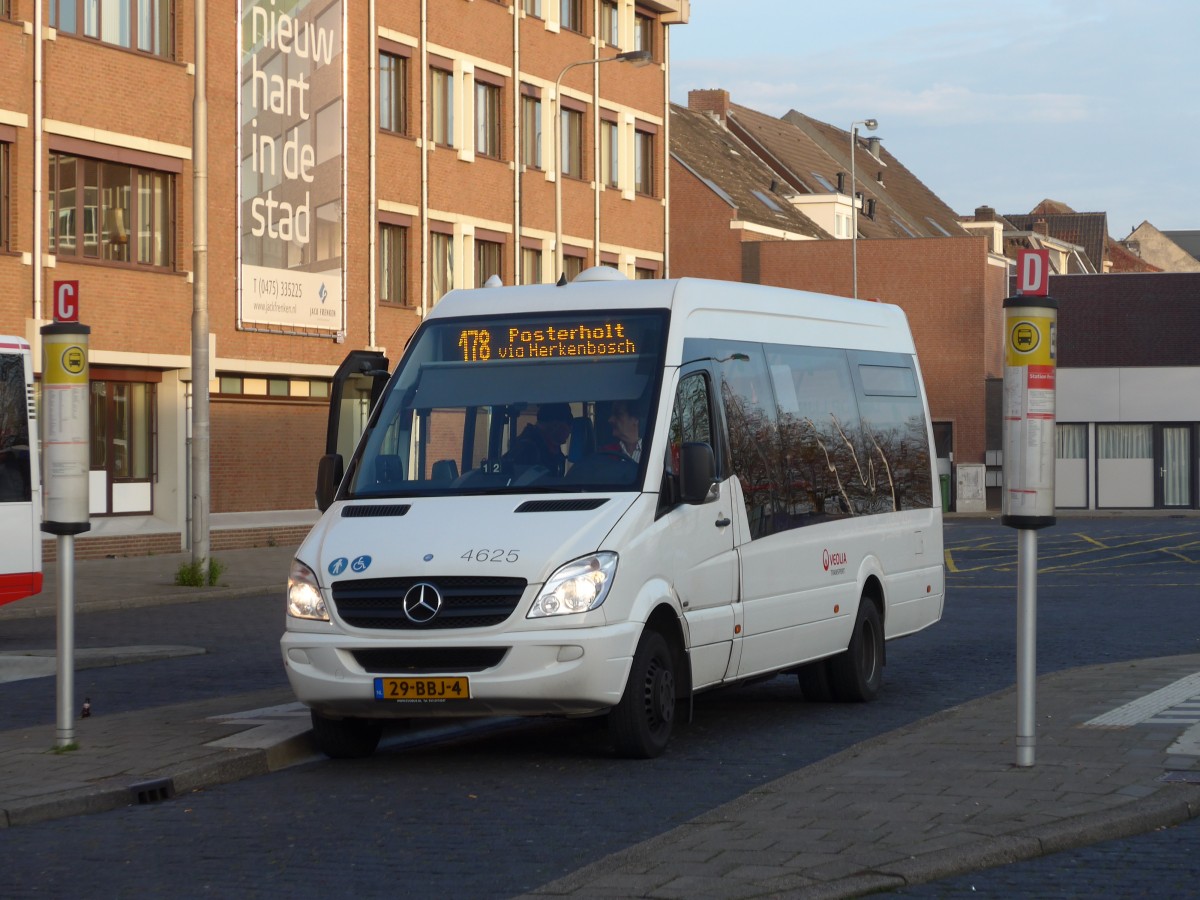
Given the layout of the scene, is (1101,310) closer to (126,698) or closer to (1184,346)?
(1184,346)

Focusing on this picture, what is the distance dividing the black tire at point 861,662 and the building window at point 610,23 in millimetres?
35637

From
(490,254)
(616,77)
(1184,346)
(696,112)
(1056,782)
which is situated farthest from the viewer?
(696,112)

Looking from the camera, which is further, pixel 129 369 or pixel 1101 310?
pixel 1101 310

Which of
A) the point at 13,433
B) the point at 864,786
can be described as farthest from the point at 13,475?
the point at 864,786

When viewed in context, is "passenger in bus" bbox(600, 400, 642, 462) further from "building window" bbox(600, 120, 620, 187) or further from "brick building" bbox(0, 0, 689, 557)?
"building window" bbox(600, 120, 620, 187)

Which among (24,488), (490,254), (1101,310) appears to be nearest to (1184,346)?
(1101,310)

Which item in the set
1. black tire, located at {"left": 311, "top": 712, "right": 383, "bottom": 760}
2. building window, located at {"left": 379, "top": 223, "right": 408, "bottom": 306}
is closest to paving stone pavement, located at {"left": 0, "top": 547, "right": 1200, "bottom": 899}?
black tire, located at {"left": 311, "top": 712, "right": 383, "bottom": 760}

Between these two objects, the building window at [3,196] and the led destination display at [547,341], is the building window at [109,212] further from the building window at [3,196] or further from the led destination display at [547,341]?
the led destination display at [547,341]

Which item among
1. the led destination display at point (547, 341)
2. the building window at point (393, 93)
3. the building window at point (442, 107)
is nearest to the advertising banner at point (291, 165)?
the building window at point (393, 93)

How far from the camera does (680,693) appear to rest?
10094 millimetres

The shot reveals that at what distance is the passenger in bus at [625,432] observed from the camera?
9.98 m

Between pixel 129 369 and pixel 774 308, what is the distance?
21.6 metres

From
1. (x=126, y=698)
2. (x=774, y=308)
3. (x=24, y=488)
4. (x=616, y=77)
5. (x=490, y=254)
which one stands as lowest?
(x=126, y=698)

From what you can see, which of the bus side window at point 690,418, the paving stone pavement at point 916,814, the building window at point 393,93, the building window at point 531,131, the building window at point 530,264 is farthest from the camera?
the building window at point 530,264
